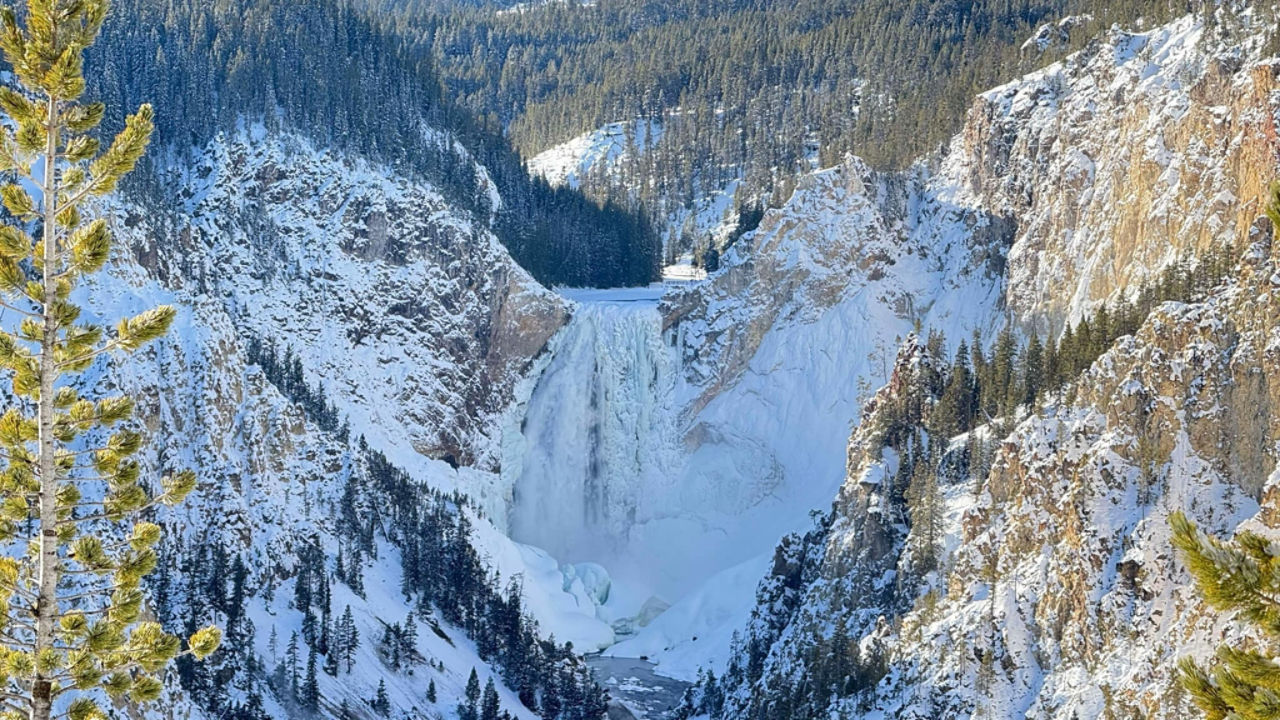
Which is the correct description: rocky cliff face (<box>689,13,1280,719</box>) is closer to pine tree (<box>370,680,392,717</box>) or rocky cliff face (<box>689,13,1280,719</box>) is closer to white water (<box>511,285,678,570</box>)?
pine tree (<box>370,680,392,717</box>)

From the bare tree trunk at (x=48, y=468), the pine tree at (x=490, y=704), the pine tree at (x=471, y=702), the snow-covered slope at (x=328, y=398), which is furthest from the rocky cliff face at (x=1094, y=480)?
the bare tree trunk at (x=48, y=468)

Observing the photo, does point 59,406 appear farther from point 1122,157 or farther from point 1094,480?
point 1122,157

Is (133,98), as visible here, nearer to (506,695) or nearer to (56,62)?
(506,695)

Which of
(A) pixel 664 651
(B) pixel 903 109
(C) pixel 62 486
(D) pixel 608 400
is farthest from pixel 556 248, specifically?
(C) pixel 62 486

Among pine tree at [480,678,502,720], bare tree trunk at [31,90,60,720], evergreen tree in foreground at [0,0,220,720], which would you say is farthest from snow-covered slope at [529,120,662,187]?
bare tree trunk at [31,90,60,720]

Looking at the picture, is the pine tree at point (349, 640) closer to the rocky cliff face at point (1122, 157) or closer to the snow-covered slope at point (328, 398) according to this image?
the snow-covered slope at point (328, 398)

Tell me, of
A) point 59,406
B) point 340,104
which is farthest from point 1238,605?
point 340,104

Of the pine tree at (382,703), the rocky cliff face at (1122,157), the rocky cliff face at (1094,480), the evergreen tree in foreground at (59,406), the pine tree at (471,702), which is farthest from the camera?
the rocky cliff face at (1122,157)
